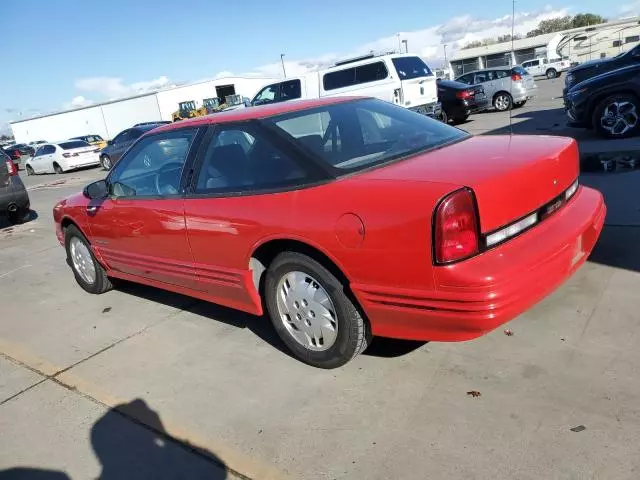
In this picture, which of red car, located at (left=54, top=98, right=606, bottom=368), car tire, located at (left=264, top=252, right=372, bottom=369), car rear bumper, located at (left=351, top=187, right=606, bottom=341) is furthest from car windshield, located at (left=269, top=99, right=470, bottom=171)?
car rear bumper, located at (left=351, top=187, right=606, bottom=341)

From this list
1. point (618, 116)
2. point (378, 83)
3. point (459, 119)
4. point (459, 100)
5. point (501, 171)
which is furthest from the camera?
point (459, 119)

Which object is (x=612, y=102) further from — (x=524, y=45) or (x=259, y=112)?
(x=524, y=45)

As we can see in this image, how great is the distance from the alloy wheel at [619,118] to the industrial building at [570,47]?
43.9m

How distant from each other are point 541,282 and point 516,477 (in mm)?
924

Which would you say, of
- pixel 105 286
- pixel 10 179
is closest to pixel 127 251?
A: pixel 105 286

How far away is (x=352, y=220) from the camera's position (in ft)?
8.74

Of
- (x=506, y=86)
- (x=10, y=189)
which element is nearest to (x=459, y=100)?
(x=506, y=86)

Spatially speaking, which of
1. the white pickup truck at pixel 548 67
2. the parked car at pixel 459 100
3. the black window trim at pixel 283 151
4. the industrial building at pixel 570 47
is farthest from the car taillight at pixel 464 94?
the industrial building at pixel 570 47

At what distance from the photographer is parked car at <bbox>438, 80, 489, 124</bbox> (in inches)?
632

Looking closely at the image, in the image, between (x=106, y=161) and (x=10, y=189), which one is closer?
(x=10, y=189)

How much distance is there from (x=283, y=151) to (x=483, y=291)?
4.72ft

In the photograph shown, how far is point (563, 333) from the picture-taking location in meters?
3.17

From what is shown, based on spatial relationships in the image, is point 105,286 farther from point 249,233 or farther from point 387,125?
point 387,125

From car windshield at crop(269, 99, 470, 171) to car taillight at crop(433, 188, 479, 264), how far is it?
72 centimetres
